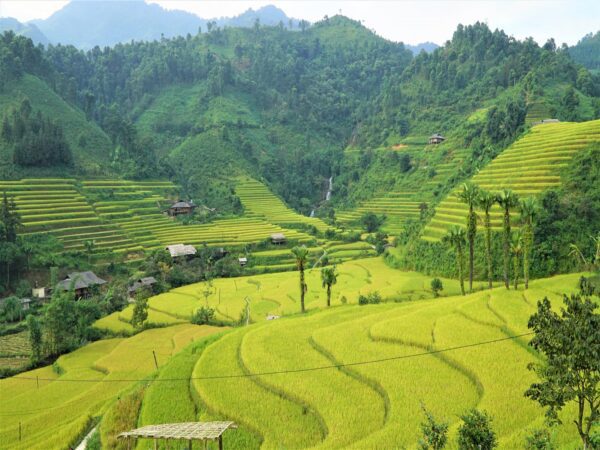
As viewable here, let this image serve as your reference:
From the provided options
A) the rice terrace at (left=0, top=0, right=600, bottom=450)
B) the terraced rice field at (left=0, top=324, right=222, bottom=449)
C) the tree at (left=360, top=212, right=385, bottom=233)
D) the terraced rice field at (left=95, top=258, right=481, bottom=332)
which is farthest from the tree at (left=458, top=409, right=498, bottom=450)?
the tree at (left=360, top=212, right=385, bottom=233)

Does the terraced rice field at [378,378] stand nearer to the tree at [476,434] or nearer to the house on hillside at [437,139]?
the tree at [476,434]

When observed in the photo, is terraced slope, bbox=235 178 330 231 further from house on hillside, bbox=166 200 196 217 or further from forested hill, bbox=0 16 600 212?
house on hillside, bbox=166 200 196 217

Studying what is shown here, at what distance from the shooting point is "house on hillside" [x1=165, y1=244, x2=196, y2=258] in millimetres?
52656

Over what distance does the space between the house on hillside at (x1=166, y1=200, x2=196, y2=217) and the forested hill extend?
1004 centimetres

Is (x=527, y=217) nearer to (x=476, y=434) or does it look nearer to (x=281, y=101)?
(x=476, y=434)

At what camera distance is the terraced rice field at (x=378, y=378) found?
1510cm

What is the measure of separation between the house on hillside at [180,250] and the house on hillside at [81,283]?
29.1 feet

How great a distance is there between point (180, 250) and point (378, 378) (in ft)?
129

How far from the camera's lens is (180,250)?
5350 cm

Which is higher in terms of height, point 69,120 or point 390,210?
point 69,120

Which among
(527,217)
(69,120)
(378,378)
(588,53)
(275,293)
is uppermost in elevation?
(588,53)

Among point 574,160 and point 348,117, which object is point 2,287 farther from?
point 348,117

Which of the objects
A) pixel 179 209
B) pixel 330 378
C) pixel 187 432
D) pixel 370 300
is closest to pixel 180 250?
pixel 179 209

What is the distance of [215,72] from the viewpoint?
116m
